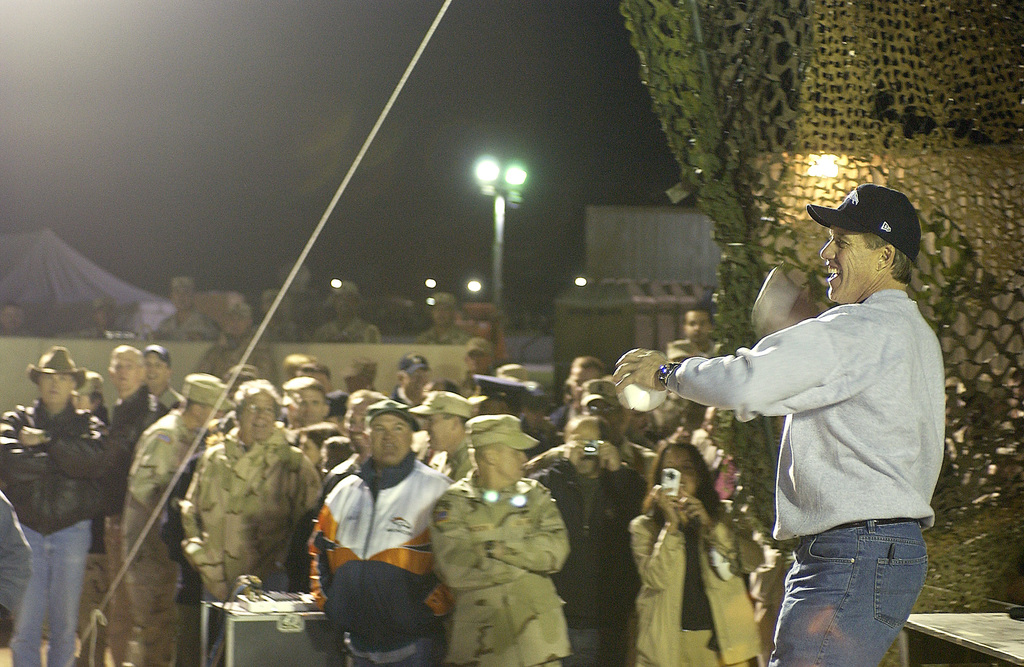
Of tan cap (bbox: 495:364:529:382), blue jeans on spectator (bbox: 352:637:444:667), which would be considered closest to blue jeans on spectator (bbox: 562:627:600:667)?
blue jeans on spectator (bbox: 352:637:444:667)

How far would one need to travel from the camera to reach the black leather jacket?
3602 millimetres

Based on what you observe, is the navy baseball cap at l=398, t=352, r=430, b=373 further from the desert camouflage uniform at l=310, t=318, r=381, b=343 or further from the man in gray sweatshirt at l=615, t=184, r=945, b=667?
the man in gray sweatshirt at l=615, t=184, r=945, b=667

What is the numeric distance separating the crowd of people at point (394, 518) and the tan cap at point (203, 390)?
0.04 ft

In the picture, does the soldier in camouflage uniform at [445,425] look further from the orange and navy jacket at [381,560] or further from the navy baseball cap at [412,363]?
the navy baseball cap at [412,363]

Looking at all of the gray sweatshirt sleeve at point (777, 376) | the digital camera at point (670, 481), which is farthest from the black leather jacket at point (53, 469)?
the gray sweatshirt sleeve at point (777, 376)

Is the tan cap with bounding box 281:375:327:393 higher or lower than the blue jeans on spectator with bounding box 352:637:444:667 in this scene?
higher

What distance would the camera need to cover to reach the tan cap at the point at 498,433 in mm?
3141

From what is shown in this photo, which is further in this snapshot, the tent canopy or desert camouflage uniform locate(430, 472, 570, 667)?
the tent canopy

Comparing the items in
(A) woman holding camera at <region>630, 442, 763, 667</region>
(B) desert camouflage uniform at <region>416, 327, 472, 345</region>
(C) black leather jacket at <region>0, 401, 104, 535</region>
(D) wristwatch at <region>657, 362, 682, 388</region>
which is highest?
(B) desert camouflage uniform at <region>416, 327, 472, 345</region>

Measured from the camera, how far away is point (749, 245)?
9.29 ft

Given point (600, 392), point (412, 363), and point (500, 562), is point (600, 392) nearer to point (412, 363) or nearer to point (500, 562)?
point (500, 562)

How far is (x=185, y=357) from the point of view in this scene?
186 inches

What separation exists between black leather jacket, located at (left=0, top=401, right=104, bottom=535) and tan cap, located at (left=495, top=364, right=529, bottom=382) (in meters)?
1.64

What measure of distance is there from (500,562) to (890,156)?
1.69 meters
